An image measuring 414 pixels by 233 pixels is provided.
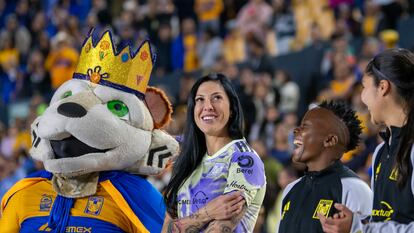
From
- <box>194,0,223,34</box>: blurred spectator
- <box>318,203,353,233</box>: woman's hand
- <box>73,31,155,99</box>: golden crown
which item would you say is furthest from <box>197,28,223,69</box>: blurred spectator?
<box>318,203,353,233</box>: woman's hand

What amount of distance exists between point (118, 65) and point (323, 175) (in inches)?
50.3

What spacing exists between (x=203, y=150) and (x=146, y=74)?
0.64 metres

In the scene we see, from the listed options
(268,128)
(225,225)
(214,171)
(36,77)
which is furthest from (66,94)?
(36,77)

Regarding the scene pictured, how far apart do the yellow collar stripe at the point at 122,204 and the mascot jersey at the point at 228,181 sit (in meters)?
0.40

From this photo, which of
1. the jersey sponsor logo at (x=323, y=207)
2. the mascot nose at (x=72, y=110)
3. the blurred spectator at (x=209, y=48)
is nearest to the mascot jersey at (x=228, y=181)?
the jersey sponsor logo at (x=323, y=207)

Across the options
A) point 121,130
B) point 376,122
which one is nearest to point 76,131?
point 121,130

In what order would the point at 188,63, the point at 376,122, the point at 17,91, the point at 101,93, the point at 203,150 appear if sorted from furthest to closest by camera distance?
the point at 17,91 < the point at 188,63 < the point at 101,93 < the point at 203,150 < the point at 376,122

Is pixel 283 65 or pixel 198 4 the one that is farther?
pixel 198 4

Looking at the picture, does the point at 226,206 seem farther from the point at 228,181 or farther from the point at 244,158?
the point at 244,158

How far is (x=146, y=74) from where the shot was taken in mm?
4809

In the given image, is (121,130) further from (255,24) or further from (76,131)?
(255,24)

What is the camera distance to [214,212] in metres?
4.02

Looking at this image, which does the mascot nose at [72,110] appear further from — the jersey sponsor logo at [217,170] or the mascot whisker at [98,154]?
the jersey sponsor logo at [217,170]

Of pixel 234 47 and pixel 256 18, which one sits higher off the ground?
pixel 256 18
